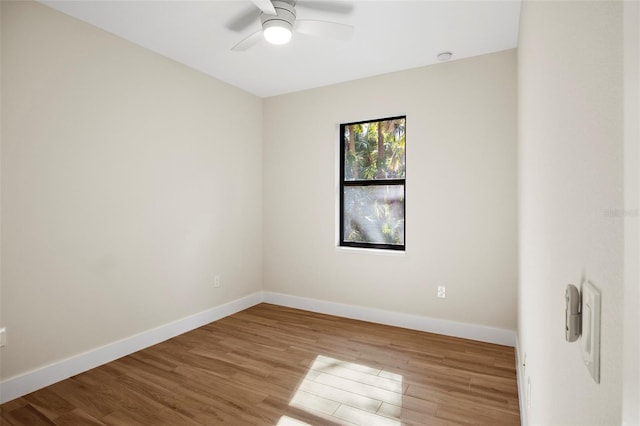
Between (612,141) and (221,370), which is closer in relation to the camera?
Result: (612,141)

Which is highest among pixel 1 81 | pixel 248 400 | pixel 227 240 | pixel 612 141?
pixel 1 81

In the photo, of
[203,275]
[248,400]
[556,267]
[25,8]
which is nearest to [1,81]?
[25,8]

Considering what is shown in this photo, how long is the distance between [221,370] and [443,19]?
311cm

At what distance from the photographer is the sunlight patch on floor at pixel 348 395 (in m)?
2.04

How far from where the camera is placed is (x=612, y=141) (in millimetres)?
431

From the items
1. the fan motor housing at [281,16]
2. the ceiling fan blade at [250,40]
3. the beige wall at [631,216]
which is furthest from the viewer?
the ceiling fan blade at [250,40]

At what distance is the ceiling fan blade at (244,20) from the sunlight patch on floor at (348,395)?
2669 millimetres

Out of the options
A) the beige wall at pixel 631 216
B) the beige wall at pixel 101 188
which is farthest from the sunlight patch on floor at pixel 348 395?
the beige wall at pixel 631 216

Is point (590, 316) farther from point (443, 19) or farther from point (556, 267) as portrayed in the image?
point (443, 19)

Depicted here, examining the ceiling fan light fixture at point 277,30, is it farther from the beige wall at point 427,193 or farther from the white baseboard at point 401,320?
the white baseboard at point 401,320

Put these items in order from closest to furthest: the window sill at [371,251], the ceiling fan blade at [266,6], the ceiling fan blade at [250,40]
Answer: the ceiling fan blade at [266,6], the ceiling fan blade at [250,40], the window sill at [371,251]

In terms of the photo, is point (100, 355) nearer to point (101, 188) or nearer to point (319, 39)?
point (101, 188)

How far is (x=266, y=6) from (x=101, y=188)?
6.14 feet

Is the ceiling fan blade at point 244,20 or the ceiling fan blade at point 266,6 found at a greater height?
the ceiling fan blade at point 244,20
